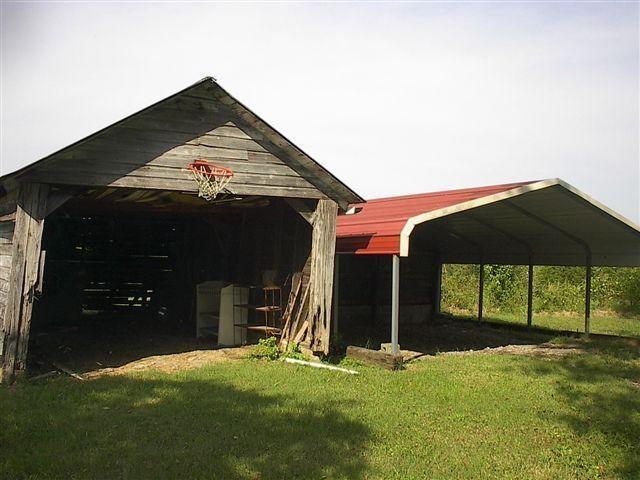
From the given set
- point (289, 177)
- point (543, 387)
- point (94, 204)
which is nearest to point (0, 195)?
point (94, 204)

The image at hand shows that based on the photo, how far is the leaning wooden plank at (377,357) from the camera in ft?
32.7

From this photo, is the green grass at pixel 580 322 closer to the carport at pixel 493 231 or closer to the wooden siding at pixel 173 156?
the carport at pixel 493 231

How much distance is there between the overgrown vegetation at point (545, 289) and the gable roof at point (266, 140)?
40.6 ft

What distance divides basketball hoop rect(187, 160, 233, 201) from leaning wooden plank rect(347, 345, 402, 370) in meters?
3.66

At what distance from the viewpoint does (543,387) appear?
9008 mm

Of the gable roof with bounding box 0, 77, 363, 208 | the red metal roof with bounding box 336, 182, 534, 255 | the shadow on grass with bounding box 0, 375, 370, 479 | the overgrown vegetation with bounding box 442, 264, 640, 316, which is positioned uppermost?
the gable roof with bounding box 0, 77, 363, 208

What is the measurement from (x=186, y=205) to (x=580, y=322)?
12.6 m

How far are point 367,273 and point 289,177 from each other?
22.4 feet

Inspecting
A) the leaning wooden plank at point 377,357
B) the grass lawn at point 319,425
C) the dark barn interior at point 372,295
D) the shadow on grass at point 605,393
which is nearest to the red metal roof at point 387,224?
the leaning wooden plank at point 377,357

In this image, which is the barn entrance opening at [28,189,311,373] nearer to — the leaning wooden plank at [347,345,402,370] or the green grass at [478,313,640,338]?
the leaning wooden plank at [347,345,402,370]

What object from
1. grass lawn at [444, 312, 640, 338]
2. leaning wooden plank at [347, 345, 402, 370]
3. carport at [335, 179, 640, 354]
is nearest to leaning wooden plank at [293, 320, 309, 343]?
leaning wooden plank at [347, 345, 402, 370]

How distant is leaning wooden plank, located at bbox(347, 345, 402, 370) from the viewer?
9953 mm

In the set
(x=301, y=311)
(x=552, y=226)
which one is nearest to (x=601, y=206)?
(x=552, y=226)

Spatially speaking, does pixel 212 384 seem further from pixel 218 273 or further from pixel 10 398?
pixel 218 273
